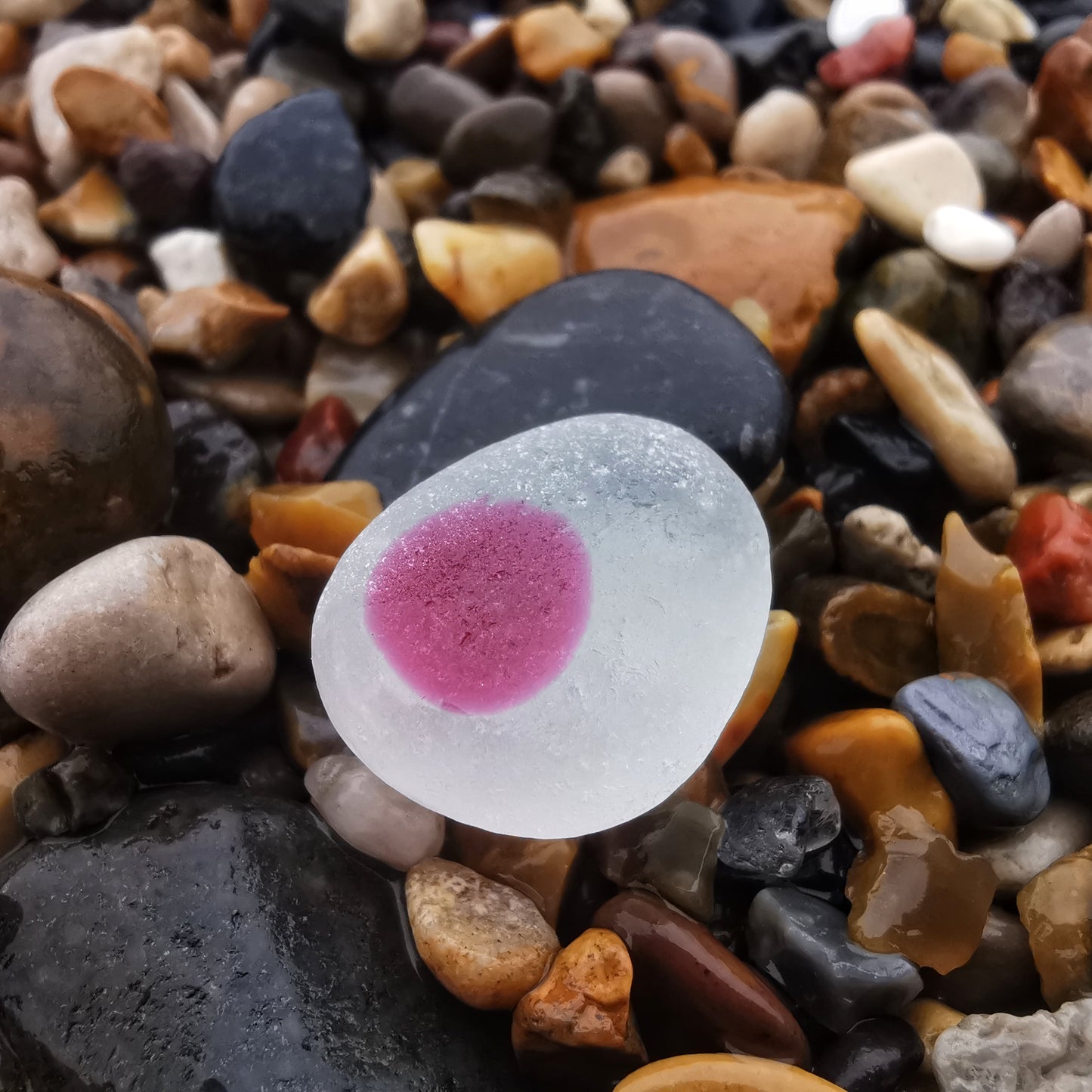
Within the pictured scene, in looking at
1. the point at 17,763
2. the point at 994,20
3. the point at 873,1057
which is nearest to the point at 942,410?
the point at 873,1057

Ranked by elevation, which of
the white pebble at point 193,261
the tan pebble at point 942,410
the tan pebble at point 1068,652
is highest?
the white pebble at point 193,261

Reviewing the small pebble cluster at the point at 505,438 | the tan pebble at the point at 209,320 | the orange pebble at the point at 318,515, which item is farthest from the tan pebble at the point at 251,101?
the orange pebble at the point at 318,515

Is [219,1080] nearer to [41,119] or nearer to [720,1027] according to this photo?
[720,1027]

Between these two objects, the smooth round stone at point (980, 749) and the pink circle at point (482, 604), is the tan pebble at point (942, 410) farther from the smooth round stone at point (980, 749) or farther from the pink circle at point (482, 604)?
the pink circle at point (482, 604)

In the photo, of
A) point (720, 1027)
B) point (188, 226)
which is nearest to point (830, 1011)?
point (720, 1027)

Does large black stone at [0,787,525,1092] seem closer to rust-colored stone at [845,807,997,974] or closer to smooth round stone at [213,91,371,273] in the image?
rust-colored stone at [845,807,997,974]

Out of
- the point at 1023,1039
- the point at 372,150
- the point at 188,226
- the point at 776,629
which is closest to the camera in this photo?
the point at 1023,1039

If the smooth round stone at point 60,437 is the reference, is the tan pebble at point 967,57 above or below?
above
